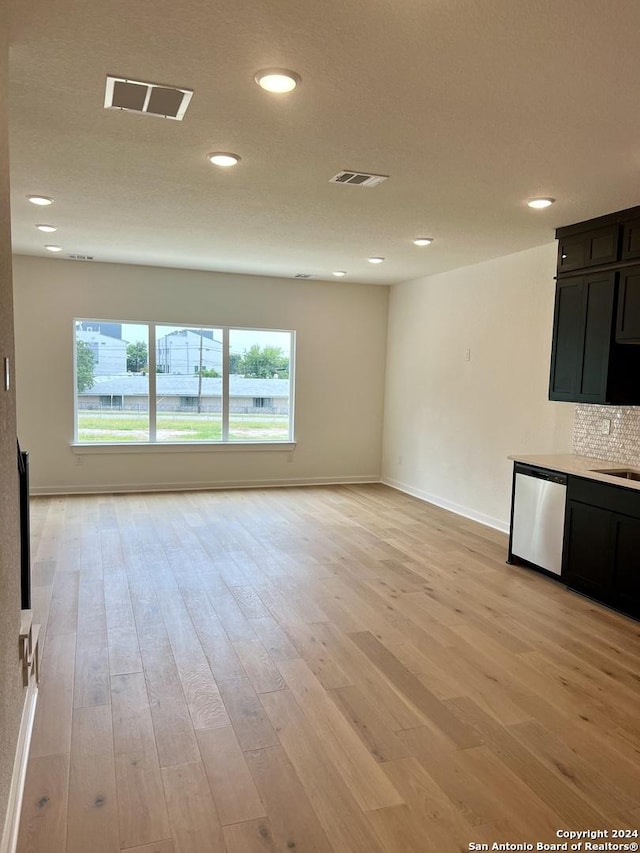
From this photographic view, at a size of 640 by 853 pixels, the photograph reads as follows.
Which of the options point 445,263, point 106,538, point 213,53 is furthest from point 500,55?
point 106,538

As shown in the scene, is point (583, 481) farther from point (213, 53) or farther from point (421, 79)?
point (213, 53)

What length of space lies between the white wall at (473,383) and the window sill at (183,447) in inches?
62.7

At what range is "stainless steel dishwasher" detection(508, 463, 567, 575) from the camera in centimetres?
421

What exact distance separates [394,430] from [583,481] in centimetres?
393

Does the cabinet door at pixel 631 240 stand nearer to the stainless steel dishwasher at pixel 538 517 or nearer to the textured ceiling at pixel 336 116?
the textured ceiling at pixel 336 116

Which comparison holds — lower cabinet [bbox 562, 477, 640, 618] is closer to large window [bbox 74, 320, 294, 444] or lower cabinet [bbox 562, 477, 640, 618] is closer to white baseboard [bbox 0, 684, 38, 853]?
white baseboard [bbox 0, 684, 38, 853]

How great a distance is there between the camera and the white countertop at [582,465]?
3.73m

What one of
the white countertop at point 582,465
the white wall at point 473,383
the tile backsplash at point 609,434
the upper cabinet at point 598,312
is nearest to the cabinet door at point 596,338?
the upper cabinet at point 598,312

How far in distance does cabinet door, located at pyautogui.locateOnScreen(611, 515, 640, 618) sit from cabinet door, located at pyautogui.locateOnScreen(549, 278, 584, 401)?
1157mm

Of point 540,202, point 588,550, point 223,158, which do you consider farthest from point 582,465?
point 223,158

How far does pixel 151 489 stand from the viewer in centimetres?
710

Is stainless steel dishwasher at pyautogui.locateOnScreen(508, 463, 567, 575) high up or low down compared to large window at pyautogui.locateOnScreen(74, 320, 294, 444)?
down

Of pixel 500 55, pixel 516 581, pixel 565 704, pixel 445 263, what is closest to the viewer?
pixel 500 55

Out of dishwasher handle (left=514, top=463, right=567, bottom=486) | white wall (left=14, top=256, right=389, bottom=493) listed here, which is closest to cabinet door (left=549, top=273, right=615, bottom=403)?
dishwasher handle (left=514, top=463, right=567, bottom=486)
